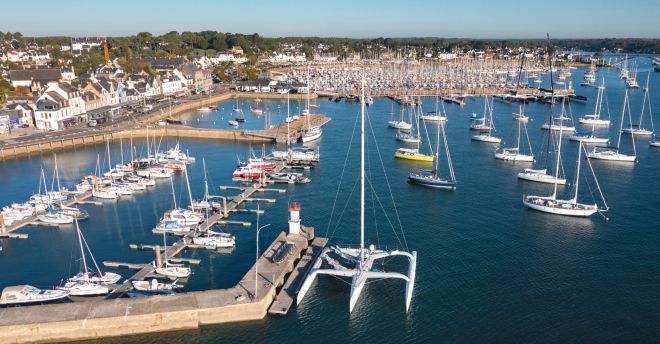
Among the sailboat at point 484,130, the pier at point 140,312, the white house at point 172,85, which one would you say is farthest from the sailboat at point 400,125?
the white house at point 172,85

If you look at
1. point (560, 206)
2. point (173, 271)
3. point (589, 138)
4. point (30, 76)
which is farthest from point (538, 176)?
point (30, 76)

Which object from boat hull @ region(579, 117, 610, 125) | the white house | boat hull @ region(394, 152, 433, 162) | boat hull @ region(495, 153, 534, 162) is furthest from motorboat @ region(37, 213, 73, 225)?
boat hull @ region(579, 117, 610, 125)

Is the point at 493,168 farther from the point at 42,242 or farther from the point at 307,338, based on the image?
the point at 42,242

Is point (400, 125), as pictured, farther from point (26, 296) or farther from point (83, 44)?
point (83, 44)

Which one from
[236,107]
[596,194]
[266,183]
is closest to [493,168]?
[596,194]

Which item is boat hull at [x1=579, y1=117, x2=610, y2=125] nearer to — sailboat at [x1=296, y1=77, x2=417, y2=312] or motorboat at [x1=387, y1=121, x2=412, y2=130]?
motorboat at [x1=387, y1=121, x2=412, y2=130]
